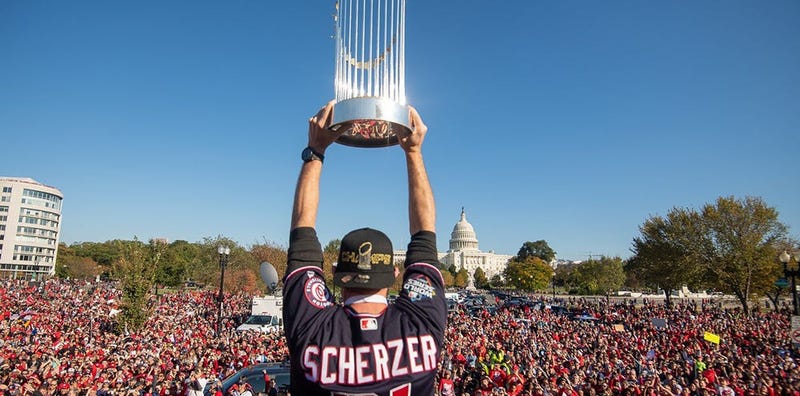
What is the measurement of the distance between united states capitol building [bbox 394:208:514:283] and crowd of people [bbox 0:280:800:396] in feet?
474

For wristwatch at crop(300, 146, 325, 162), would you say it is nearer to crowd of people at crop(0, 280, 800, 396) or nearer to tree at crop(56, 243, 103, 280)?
crowd of people at crop(0, 280, 800, 396)

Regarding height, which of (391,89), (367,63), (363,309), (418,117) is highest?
(367,63)

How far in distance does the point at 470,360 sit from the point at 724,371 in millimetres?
8069

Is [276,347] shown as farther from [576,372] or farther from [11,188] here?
[11,188]

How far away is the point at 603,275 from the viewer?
81125 millimetres

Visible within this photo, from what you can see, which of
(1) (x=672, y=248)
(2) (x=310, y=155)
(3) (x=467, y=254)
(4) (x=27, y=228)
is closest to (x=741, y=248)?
(1) (x=672, y=248)

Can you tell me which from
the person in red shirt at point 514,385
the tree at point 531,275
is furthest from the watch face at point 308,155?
the tree at point 531,275

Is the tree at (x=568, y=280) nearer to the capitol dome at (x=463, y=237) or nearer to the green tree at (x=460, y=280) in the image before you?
the green tree at (x=460, y=280)

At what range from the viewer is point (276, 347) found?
64.1ft

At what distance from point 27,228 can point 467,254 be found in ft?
429

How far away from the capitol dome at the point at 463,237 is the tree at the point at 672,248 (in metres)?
132

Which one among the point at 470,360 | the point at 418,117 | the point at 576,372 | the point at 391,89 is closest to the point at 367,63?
the point at 391,89

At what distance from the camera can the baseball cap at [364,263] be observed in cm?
204

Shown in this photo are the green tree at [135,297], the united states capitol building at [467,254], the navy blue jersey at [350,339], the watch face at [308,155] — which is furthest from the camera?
the united states capitol building at [467,254]
